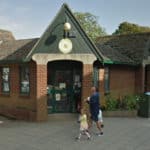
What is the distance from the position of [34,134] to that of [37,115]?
9.95 ft

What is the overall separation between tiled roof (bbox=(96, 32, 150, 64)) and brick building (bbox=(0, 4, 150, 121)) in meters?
0.47

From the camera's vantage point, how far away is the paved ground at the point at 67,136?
11.0m

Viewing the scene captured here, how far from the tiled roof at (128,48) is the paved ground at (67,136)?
603 centimetres

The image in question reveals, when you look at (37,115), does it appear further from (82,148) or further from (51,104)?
(82,148)

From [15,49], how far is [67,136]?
29.4ft

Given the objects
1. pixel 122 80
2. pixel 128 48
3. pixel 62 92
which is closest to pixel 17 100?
pixel 62 92

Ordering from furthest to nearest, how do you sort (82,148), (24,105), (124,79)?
(124,79)
(24,105)
(82,148)

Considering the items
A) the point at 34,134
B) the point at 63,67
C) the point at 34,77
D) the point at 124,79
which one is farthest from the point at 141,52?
the point at 34,134

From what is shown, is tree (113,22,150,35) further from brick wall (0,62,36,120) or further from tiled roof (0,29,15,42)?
brick wall (0,62,36,120)

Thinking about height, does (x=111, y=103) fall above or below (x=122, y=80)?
below

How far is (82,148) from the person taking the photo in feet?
35.1

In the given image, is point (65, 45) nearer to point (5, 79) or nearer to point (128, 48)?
point (5, 79)

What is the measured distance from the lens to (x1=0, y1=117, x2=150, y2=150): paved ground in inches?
432

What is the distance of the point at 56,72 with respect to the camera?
17719 millimetres
